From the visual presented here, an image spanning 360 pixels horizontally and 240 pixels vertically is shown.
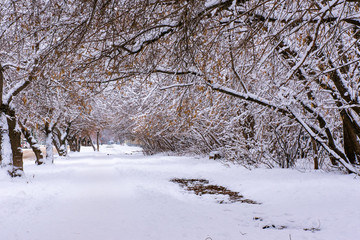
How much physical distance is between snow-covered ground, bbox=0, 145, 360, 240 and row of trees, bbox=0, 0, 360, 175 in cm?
178

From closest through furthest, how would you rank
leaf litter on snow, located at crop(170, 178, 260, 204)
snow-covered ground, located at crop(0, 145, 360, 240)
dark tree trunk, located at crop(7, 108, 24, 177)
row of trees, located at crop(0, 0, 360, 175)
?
1. snow-covered ground, located at crop(0, 145, 360, 240)
2. row of trees, located at crop(0, 0, 360, 175)
3. leaf litter on snow, located at crop(170, 178, 260, 204)
4. dark tree trunk, located at crop(7, 108, 24, 177)

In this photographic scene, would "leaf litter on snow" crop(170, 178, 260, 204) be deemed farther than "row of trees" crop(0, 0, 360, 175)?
Yes

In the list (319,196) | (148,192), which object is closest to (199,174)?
(148,192)

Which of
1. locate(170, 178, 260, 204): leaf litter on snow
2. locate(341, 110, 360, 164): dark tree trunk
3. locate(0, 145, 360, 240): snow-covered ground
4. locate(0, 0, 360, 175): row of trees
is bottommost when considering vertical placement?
locate(170, 178, 260, 204): leaf litter on snow

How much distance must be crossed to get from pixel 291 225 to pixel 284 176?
13.2ft

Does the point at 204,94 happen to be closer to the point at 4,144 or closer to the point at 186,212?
the point at 186,212

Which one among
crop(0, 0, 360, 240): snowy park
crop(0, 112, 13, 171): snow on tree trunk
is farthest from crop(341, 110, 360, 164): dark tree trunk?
crop(0, 112, 13, 171): snow on tree trunk

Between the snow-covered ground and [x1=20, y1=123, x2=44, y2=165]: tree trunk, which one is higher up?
[x1=20, y1=123, x2=44, y2=165]: tree trunk

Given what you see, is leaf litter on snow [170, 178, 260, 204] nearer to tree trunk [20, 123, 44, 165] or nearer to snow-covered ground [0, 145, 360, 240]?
snow-covered ground [0, 145, 360, 240]

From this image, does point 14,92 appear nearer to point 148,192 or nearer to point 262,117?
point 148,192

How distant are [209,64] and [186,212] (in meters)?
3.63

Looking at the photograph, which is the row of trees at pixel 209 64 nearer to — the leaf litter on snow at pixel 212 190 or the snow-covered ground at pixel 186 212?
the snow-covered ground at pixel 186 212

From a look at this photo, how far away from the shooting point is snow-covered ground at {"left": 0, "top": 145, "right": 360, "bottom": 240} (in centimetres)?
445

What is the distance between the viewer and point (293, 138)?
10.5 meters
